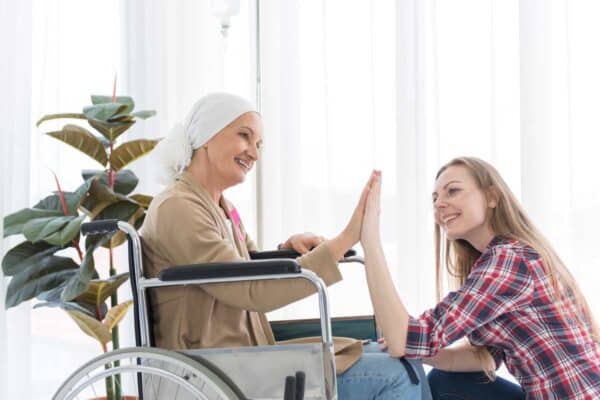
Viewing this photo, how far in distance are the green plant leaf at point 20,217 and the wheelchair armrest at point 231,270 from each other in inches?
37.6

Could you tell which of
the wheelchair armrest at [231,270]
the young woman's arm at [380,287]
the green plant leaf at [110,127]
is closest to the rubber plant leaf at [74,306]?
the green plant leaf at [110,127]

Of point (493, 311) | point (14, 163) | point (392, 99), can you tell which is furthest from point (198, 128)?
point (392, 99)

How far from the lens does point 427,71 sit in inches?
115

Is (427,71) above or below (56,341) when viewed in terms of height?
above

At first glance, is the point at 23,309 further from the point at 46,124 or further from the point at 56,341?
the point at 46,124

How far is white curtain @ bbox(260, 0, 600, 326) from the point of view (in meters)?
2.89

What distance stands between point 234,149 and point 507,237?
65 cm

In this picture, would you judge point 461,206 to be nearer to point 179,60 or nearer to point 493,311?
point 493,311

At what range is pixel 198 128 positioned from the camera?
1767mm

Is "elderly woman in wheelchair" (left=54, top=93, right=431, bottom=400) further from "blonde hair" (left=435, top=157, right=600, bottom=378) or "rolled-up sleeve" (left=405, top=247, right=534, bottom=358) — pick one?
"blonde hair" (left=435, top=157, right=600, bottom=378)

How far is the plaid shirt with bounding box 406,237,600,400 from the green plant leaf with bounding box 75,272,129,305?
99cm

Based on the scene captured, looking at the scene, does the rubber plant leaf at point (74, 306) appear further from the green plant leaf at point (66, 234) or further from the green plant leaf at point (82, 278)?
the green plant leaf at point (66, 234)

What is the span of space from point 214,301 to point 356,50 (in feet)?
5.29

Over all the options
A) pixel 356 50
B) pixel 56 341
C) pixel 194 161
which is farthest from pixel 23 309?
pixel 356 50
